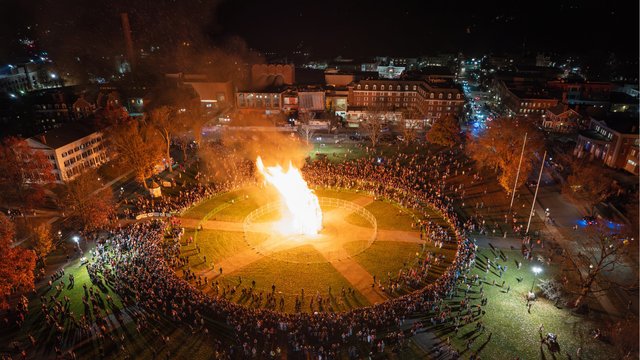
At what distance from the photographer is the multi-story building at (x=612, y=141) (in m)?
48.2

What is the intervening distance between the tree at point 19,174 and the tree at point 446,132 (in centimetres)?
5413

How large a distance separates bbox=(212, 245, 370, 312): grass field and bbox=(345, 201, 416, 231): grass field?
871 centimetres

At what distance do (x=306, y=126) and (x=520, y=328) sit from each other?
5353 centimetres

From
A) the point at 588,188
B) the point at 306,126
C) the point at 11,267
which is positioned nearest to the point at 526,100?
the point at 588,188

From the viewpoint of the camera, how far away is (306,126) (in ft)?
230

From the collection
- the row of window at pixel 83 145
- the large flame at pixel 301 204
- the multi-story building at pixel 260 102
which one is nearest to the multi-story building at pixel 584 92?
the multi-story building at pixel 260 102

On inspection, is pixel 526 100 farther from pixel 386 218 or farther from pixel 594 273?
pixel 594 273

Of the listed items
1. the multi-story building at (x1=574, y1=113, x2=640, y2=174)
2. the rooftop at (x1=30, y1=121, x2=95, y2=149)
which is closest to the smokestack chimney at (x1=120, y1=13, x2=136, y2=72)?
the rooftop at (x1=30, y1=121, x2=95, y2=149)

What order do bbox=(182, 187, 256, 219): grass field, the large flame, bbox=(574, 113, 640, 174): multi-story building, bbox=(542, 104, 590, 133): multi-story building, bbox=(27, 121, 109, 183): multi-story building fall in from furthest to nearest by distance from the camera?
1. bbox=(542, 104, 590, 133): multi-story building
2. bbox=(574, 113, 640, 174): multi-story building
3. bbox=(27, 121, 109, 183): multi-story building
4. bbox=(182, 187, 256, 219): grass field
5. the large flame

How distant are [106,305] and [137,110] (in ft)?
203

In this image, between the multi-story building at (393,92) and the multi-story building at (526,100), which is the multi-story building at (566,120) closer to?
the multi-story building at (526,100)

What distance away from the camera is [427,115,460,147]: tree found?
5853 cm

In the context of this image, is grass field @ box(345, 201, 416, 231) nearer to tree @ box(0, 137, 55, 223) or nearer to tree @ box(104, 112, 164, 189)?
tree @ box(104, 112, 164, 189)

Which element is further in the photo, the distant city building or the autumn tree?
the distant city building
